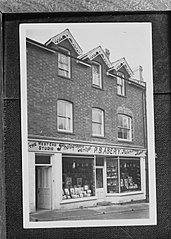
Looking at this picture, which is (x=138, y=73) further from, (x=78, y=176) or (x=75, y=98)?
(x=78, y=176)

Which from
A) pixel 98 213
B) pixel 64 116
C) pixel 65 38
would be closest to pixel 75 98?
pixel 64 116

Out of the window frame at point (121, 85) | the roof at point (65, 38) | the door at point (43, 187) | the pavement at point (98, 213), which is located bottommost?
the pavement at point (98, 213)

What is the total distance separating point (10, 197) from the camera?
37.7 inches

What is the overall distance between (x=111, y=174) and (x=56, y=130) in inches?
6.9

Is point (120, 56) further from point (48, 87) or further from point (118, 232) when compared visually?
point (118, 232)

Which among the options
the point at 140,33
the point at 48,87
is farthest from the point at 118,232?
the point at 140,33

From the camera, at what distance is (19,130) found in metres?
0.97

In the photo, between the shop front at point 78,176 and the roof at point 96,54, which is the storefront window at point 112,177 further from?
the roof at point 96,54

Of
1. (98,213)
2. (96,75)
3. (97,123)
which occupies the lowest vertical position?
(98,213)

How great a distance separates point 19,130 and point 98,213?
0.29 metres

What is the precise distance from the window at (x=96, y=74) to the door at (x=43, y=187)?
0.25 metres

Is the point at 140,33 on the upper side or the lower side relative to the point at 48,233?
upper

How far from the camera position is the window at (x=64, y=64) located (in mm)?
969

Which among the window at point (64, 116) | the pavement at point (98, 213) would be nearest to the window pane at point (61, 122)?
the window at point (64, 116)
